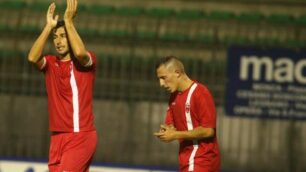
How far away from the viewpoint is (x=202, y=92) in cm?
631

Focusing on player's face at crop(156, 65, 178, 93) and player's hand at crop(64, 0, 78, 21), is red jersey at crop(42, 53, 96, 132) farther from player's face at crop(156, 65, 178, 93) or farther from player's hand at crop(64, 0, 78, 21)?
player's face at crop(156, 65, 178, 93)

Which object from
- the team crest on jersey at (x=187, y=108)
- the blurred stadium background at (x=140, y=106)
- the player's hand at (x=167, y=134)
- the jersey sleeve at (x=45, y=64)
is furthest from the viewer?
the blurred stadium background at (x=140, y=106)

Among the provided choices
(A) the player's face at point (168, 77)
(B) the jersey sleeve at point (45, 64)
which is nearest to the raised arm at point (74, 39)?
(B) the jersey sleeve at point (45, 64)

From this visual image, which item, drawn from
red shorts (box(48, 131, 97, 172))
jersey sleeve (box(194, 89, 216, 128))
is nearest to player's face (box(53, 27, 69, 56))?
red shorts (box(48, 131, 97, 172))

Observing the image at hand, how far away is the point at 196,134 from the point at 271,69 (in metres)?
5.18

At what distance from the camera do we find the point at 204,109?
625 cm

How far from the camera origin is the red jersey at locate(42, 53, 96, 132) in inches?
252

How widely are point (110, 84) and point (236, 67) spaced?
5.31 feet

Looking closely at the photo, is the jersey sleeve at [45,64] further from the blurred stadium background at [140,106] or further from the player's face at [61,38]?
the blurred stadium background at [140,106]

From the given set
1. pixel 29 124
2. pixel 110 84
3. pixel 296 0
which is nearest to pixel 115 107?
pixel 110 84

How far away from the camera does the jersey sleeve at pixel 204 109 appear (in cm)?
623

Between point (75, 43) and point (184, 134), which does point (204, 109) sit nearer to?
point (184, 134)

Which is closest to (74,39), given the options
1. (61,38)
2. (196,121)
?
(61,38)

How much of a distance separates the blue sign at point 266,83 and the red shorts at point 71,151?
4.78 m
